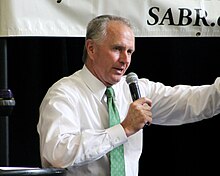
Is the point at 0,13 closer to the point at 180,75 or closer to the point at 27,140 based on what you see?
the point at 27,140

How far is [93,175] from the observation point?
8.04 ft

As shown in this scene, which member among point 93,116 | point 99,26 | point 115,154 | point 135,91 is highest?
point 99,26

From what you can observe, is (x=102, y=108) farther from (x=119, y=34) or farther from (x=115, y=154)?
(x=119, y=34)

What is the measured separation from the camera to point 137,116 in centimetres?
230

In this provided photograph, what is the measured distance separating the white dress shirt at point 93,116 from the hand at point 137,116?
0.10 ft

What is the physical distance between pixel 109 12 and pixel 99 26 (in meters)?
0.26

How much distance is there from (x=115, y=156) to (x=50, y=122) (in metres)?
0.30

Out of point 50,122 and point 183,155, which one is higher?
point 50,122

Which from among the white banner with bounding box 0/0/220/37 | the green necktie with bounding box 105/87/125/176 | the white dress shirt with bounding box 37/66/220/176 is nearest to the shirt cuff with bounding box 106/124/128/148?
the white dress shirt with bounding box 37/66/220/176

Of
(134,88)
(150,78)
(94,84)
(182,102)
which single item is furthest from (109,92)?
(150,78)

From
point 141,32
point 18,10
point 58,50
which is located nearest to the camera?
point 18,10

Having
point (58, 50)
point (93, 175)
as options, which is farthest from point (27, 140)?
point (93, 175)

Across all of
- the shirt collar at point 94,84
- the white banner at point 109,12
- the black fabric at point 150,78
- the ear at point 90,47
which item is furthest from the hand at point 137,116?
the black fabric at point 150,78

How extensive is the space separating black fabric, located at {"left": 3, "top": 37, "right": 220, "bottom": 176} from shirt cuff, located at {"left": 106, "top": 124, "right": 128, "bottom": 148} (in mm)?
1052
